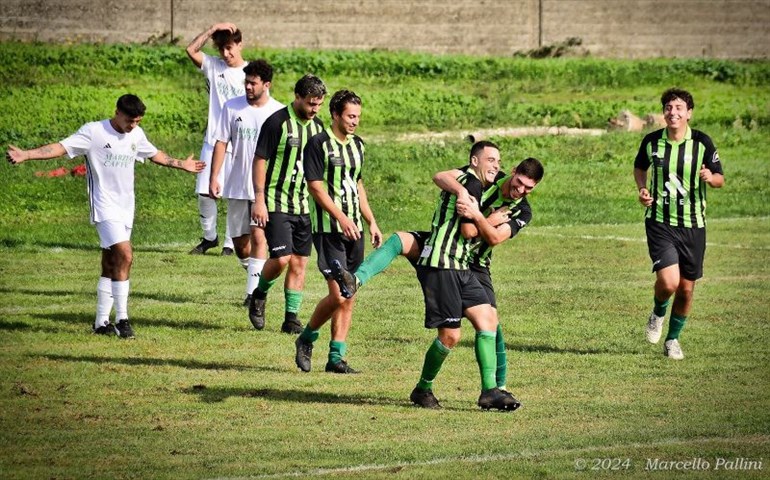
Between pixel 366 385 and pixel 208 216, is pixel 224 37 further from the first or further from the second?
pixel 366 385

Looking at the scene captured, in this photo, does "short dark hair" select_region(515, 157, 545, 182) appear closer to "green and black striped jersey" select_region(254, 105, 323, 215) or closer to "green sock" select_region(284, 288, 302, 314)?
"green and black striped jersey" select_region(254, 105, 323, 215)

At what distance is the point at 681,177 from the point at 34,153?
5.96 m

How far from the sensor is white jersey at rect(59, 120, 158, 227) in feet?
47.3

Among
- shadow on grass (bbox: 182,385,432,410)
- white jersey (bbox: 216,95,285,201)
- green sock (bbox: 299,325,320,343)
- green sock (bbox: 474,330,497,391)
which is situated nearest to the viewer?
green sock (bbox: 474,330,497,391)

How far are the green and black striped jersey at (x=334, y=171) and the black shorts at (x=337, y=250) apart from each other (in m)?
0.06

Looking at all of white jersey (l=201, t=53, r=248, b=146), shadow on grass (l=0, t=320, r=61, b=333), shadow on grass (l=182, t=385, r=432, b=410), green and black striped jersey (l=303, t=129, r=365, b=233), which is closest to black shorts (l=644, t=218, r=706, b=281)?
green and black striped jersey (l=303, t=129, r=365, b=233)

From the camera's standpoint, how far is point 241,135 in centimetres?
1656

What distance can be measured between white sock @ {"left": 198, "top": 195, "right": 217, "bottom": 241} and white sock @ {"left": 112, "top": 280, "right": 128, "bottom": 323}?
19.1 feet

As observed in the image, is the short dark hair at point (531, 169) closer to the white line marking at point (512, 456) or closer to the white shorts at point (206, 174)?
the white line marking at point (512, 456)

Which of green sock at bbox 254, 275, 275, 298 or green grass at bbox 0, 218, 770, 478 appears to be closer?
green grass at bbox 0, 218, 770, 478

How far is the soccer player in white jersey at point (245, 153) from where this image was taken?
52.0 feet

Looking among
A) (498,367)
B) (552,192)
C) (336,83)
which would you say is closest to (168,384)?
(498,367)

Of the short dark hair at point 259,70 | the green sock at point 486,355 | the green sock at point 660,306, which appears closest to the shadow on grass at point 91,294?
the short dark hair at point 259,70

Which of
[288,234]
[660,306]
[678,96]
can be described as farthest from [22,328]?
[678,96]
